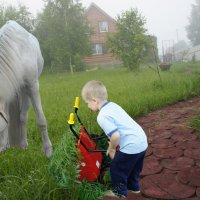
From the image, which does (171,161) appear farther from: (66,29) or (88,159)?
(66,29)

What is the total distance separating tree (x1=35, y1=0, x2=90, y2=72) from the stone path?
17271 mm

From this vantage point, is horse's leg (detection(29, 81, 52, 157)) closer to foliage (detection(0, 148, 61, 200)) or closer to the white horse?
the white horse

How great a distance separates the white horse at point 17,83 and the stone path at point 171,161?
1.18 metres

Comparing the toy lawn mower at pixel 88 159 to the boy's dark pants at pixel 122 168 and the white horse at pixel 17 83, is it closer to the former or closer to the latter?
the boy's dark pants at pixel 122 168

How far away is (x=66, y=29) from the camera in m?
21.2

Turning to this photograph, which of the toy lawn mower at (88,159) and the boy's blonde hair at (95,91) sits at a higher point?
the boy's blonde hair at (95,91)

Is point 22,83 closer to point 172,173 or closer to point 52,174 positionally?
point 52,174

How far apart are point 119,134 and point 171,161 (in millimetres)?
1143

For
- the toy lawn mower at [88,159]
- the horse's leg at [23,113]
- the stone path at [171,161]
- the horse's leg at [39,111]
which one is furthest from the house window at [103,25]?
the toy lawn mower at [88,159]

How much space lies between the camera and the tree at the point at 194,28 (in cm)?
5838

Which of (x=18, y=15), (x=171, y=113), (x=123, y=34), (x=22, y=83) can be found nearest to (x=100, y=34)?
(x=18, y=15)

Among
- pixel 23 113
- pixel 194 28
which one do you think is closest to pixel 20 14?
pixel 23 113

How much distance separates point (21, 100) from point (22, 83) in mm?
509

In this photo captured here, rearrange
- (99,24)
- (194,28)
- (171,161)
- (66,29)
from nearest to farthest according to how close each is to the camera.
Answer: (171,161) < (66,29) < (99,24) < (194,28)
